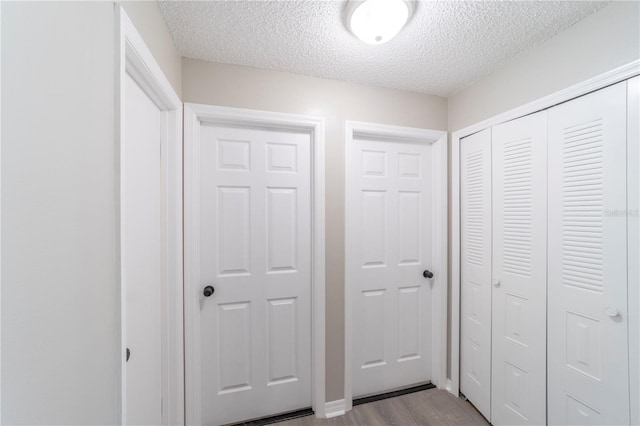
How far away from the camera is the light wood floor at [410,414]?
1.64 metres

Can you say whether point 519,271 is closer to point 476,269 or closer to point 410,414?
point 476,269

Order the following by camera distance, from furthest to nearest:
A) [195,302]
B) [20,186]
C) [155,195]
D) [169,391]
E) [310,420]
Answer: [310,420] < [195,302] < [169,391] < [155,195] < [20,186]

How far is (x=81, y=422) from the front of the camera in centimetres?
59

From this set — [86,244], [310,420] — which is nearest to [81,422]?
[86,244]

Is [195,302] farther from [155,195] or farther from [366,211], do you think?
[366,211]

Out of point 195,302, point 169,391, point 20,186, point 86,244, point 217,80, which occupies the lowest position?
point 169,391

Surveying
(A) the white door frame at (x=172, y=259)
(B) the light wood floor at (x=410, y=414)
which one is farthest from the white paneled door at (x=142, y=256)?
(B) the light wood floor at (x=410, y=414)

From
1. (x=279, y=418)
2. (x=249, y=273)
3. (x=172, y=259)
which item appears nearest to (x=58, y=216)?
(x=172, y=259)

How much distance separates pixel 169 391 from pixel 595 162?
8.10 feet

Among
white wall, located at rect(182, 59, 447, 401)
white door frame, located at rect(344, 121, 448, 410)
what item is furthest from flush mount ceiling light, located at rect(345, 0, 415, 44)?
white door frame, located at rect(344, 121, 448, 410)

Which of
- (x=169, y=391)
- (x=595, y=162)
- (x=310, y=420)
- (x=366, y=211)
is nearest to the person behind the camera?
(x=595, y=162)

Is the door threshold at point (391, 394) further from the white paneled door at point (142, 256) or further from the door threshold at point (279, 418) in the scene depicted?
the white paneled door at point (142, 256)

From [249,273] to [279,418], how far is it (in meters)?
0.99

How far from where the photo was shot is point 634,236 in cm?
104
